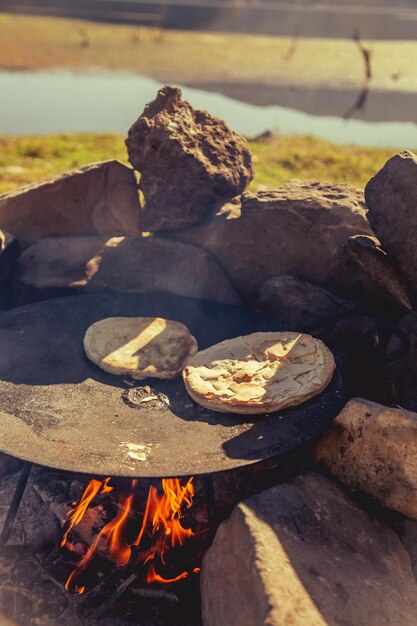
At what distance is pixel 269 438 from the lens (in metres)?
3.68

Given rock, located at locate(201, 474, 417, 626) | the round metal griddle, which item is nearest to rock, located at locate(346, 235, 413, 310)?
the round metal griddle

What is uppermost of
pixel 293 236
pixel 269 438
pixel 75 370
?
pixel 293 236

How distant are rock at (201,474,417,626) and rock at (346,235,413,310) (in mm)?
1677

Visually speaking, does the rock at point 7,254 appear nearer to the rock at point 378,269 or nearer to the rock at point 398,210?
the rock at point 378,269

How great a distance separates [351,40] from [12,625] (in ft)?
92.1

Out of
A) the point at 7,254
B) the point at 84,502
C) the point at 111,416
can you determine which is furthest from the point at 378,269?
the point at 7,254

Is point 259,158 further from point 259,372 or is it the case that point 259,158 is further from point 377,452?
point 377,452

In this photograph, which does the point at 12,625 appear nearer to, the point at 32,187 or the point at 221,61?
the point at 32,187

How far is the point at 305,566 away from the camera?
3.15 meters

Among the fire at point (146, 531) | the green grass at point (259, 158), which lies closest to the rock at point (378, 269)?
the fire at point (146, 531)

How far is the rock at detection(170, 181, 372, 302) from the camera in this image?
5.22m

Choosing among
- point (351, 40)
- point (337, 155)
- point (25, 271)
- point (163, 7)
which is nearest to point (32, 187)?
point (25, 271)

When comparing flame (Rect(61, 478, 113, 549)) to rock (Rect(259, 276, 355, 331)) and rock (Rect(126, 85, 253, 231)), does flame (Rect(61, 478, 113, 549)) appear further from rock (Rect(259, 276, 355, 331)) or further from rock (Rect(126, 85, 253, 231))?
rock (Rect(126, 85, 253, 231))

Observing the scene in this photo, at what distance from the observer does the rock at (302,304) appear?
5129mm
